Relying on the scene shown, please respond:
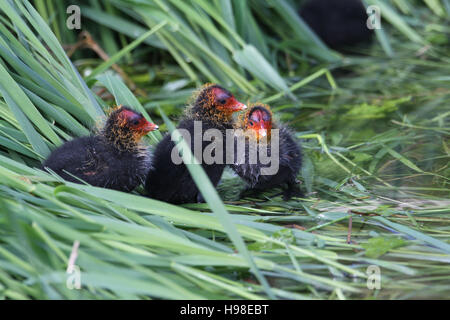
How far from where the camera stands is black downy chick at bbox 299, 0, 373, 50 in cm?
658

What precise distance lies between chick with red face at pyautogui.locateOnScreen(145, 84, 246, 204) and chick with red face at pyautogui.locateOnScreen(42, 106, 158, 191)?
0.46 feet

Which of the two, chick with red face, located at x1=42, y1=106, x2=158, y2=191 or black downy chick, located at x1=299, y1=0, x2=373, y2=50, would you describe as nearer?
chick with red face, located at x1=42, y1=106, x2=158, y2=191

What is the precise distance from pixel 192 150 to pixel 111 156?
0.45m

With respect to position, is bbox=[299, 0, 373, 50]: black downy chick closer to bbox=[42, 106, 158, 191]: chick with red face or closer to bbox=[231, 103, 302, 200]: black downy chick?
bbox=[231, 103, 302, 200]: black downy chick

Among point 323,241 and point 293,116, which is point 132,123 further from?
point 293,116

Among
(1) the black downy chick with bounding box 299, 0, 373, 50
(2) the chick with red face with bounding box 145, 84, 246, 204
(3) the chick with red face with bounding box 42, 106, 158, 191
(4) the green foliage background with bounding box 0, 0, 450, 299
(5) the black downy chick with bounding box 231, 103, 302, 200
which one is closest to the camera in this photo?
(4) the green foliage background with bounding box 0, 0, 450, 299

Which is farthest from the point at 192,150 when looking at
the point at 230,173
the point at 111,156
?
the point at 230,173

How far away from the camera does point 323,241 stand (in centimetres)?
271

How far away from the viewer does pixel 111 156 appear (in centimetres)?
307

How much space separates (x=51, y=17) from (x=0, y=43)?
6.96ft

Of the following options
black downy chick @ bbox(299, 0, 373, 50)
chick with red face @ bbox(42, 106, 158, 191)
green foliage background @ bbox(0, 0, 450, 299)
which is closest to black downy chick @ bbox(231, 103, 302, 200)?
green foliage background @ bbox(0, 0, 450, 299)

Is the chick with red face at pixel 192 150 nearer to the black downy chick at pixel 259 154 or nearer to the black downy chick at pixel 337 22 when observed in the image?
the black downy chick at pixel 259 154

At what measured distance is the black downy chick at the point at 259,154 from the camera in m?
3.42

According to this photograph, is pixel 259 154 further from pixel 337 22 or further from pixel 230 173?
pixel 337 22
